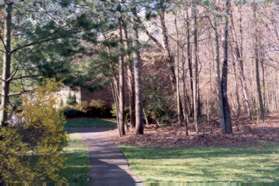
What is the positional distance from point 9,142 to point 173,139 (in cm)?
1207

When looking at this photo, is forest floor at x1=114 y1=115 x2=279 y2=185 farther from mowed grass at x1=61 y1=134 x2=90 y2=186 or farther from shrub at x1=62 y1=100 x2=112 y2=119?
shrub at x1=62 y1=100 x2=112 y2=119

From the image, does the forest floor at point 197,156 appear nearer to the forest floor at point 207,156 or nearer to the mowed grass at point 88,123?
the forest floor at point 207,156

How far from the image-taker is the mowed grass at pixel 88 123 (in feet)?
99.5

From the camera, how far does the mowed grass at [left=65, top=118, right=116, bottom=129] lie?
30.3 meters

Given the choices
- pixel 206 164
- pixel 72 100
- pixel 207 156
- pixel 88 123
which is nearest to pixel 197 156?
pixel 207 156

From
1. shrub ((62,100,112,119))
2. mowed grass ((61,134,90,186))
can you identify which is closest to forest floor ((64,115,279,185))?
mowed grass ((61,134,90,186))

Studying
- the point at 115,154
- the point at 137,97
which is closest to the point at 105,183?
the point at 115,154

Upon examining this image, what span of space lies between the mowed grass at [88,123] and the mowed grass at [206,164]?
1398 cm

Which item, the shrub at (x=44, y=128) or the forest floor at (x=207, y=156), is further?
the forest floor at (x=207, y=156)

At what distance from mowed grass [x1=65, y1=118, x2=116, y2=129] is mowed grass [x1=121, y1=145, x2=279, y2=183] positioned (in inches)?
551

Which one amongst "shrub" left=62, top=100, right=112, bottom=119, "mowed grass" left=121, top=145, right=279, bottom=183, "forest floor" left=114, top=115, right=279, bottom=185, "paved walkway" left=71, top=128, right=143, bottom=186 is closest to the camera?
"paved walkway" left=71, top=128, right=143, bottom=186

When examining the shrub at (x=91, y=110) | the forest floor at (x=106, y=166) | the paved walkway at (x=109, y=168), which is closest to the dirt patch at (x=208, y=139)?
the forest floor at (x=106, y=166)

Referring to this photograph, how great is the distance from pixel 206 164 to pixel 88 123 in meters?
19.7

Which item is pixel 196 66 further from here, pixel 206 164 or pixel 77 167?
pixel 77 167
